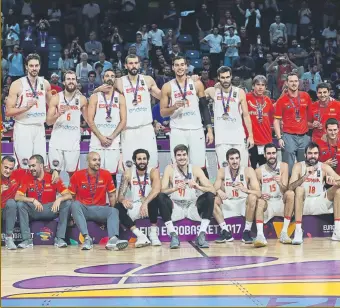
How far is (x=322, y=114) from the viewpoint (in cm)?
1160

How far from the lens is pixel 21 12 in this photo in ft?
65.6

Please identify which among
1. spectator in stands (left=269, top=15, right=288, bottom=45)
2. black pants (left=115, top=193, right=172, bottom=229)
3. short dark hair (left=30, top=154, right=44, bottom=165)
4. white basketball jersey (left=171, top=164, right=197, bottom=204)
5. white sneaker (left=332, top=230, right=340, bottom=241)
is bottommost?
white sneaker (left=332, top=230, right=340, bottom=241)

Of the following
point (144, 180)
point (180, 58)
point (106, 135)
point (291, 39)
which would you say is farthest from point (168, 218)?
point (291, 39)

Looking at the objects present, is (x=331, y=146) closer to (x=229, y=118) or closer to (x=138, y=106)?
(x=229, y=118)

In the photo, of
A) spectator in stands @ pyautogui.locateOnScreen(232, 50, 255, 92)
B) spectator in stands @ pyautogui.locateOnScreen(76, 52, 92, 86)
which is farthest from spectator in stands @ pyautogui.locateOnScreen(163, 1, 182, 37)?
spectator in stands @ pyautogui.locateOnScreen(76, 52, 92, 86)

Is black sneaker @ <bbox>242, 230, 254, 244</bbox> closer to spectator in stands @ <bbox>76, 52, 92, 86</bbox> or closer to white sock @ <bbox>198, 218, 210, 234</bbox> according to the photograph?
white sock @ <bbox>198, 218, 210, 234</bbox>

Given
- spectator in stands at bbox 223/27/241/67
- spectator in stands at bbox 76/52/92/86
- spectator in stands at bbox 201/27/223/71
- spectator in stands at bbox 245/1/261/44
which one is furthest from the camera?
spectator in stands at bbox 245/1/261/44

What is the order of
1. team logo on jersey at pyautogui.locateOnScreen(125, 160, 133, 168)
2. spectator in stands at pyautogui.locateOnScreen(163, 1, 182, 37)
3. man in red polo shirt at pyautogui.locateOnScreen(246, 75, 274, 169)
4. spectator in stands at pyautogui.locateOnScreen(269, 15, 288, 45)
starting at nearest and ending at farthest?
team logo on jersey at pyautogui.locateOnScreen(125, 160, 133, 168) → man in red polo shirt at pyautogui.locateOnScreen(246, 75, 274, 169) → spectator in stands at pyautogui.locateOnScreen(269, 15, 288, 45) → spectator in stands at pyautogui.locateOnScreen(163, 1, 182, 37)

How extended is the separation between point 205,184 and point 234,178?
1.57ft

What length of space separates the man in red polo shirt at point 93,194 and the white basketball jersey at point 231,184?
152 centimetres

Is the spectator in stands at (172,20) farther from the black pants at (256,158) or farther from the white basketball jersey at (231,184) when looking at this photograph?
the white basketball jersey at (231,184)

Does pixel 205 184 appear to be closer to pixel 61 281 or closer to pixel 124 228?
pixel 124 228

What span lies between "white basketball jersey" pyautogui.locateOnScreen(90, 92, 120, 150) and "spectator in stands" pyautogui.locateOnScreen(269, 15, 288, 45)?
946 cm

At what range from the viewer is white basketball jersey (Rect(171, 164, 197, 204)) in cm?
1077
